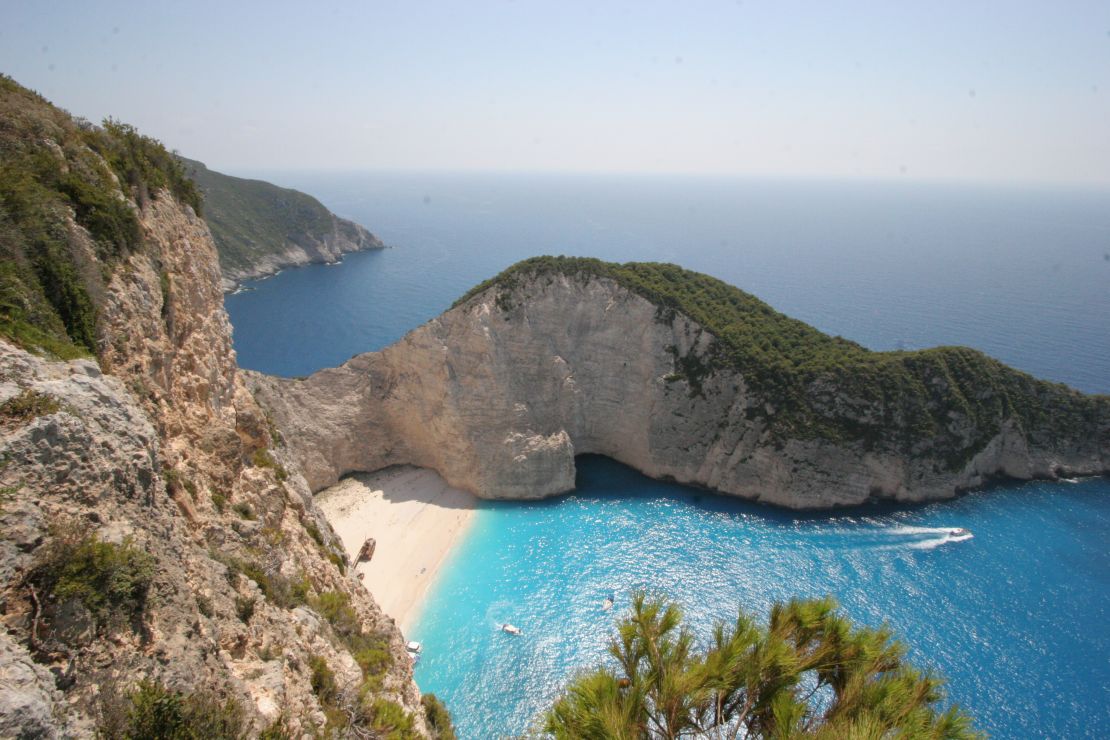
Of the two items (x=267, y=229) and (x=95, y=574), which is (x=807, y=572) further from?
(x=267, y=229)

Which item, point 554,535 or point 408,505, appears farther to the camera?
point 408,505

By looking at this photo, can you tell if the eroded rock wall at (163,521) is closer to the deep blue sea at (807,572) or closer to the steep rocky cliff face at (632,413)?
the deep blue sea at (807,572)

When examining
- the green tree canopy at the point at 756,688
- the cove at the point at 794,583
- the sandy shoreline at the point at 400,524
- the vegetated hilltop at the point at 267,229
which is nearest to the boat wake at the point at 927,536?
the cove at the point at 794,583

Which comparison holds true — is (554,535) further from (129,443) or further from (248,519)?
(129,443)

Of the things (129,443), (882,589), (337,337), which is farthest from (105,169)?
(337,337)

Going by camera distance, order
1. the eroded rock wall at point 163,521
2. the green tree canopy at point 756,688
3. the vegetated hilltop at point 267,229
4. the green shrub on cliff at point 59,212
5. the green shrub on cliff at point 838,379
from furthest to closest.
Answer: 1. the vegetated hilltop at point 267,229
2. the green shrub on cliff at point 838,379
3. the green shrub on cliff at point 59,212
4. the green tree canopy at point 756,688
5. the eroded rock wall at point 163,521

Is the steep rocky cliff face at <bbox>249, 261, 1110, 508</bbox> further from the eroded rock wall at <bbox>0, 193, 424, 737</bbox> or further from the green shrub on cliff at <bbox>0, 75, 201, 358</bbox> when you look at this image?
the green shrub on cliff at <bbox>0, 75, 201, 358</bbox>

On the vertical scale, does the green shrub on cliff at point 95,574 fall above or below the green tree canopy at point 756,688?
above
